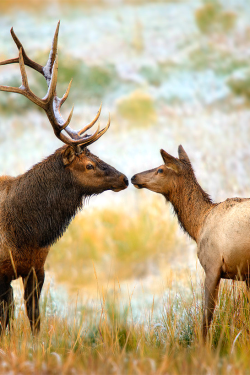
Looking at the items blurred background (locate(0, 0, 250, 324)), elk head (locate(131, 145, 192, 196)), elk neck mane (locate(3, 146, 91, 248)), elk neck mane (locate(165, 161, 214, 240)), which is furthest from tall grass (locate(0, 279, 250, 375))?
blurred background (locate(0, 0, 250, 324))

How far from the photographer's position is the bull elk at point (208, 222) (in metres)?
4.59

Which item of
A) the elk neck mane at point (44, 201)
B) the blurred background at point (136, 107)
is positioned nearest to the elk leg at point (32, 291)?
the elk neck mane at point (44, 201)

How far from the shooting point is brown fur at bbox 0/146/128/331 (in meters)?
5.31

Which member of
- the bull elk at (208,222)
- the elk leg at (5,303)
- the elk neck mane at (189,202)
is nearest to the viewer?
the bull elk at (208,222)

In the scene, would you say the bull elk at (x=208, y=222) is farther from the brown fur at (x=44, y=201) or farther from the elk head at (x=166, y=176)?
the brown fur at (x=44, y=201)

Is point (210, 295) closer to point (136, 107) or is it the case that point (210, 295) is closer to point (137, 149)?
point (137, 149)

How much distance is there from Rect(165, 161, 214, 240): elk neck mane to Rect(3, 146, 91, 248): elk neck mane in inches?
36.4

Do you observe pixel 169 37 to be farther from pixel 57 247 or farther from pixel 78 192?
pixel 78 192

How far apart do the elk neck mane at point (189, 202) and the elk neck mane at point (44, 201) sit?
92 centimetres

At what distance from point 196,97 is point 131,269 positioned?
7.07 meters

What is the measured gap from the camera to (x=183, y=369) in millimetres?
4176

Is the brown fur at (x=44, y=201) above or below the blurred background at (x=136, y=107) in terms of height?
below

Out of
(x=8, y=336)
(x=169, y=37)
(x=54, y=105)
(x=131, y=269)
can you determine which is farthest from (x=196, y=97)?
(x=8, y=336)

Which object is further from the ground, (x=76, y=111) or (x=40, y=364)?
(x=76, y=111)
